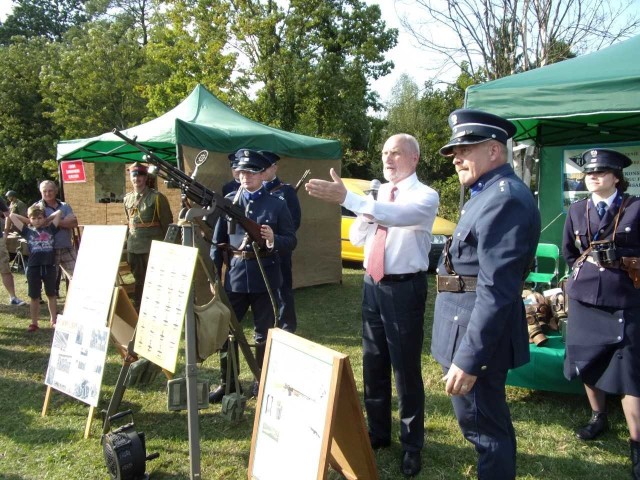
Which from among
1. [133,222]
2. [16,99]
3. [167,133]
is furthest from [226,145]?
[16,99]

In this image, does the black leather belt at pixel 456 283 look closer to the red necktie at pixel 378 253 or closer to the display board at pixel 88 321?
the red necktie at pixel 378 253

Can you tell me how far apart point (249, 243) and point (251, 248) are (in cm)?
6

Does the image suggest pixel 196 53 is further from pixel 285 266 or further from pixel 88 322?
pixel 88 322

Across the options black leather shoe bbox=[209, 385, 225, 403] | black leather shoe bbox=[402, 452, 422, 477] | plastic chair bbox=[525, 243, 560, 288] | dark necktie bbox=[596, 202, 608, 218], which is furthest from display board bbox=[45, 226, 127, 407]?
plastic chair bbox=[525, 243, 560, 288]

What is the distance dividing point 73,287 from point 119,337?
506 mm

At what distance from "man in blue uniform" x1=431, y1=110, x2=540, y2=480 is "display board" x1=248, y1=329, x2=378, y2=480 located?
49 centimetres

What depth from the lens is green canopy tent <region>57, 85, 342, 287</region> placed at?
240 inches

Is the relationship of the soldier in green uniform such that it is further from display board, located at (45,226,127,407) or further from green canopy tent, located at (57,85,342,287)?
display board, located at (45,226,127,407)

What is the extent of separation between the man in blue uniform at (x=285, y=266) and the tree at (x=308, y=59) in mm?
A: 10996

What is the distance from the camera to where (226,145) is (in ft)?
20.4

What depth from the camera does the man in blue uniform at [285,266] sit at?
Result: 492 cm

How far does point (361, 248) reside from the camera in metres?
10.1

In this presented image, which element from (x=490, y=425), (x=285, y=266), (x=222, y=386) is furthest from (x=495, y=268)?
(x=285, y=266)

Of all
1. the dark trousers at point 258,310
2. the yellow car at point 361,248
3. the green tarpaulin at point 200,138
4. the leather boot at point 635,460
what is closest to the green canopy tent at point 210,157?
the green tarpaulin at point 200,138
